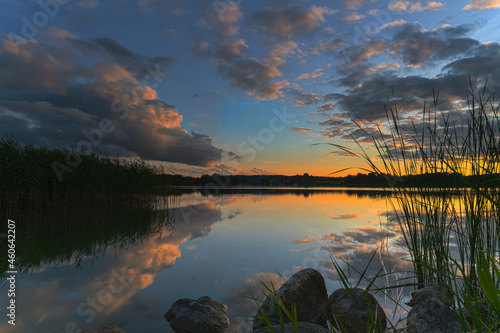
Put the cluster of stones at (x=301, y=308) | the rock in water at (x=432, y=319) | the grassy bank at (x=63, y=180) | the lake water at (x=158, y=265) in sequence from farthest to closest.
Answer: the grassy bank at (x=63, y=180) < the lake water at (x=158, y=265) < the cluster of stones at (x=301, y=308) < the rock in water at (x=432, y=319)

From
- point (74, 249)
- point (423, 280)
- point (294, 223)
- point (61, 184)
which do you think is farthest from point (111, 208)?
point (423, 280)

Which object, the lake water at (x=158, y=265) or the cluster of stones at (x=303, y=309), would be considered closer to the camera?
the cluster of stones at (x=303, y=309)

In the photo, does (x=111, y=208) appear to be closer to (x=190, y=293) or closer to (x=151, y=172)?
(x=151, y=172)

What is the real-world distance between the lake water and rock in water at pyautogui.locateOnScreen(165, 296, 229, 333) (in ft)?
0.43

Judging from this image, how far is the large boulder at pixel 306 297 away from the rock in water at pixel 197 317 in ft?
1.72

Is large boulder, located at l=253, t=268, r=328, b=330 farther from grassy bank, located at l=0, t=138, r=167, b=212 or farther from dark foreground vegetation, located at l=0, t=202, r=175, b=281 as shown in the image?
grassy bank, located at l=0, t=138, r=167, b=212

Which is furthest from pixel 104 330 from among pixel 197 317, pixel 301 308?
pixel 301 308

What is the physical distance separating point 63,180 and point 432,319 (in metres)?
13.4

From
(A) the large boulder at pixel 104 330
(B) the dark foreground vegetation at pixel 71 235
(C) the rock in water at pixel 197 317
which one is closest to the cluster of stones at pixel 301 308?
(C) the rock in water at pixel 197 317

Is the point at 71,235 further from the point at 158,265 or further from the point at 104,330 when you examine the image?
the point at 104,330

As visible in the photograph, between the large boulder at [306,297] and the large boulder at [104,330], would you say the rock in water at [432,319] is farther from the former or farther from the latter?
the large boulder at [104,330]

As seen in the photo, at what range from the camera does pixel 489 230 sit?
3.26m

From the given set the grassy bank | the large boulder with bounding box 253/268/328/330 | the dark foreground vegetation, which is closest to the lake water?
the dark foreground vegetation

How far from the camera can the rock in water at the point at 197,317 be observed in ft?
10.7
